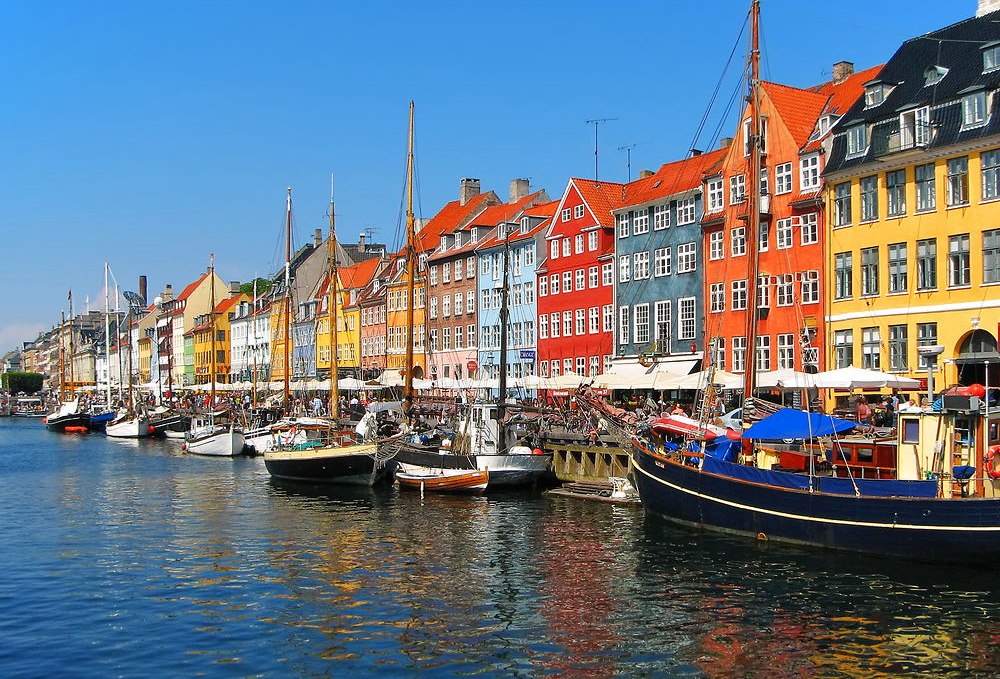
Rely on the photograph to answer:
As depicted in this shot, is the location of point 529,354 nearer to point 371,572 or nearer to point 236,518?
point 236,518

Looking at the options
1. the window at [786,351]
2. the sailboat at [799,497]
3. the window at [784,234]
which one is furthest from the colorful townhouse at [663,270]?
the sailboat at [799,497]

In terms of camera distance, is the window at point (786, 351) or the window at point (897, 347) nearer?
the window at point (897, 347)

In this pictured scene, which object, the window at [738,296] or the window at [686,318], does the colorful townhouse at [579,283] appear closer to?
the window at [686,318]

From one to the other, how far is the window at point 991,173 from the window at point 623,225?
86.9ft

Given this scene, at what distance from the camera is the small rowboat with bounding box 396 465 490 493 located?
45.2 meters

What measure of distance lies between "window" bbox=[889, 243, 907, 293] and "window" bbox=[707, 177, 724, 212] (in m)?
12.8

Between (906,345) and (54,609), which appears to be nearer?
(54,609)

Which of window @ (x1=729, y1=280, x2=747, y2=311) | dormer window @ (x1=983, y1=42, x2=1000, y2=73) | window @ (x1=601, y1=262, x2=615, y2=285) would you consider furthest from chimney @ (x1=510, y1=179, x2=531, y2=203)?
dormer window @ (x1=983, y1=42, x2=1000, y2=73)

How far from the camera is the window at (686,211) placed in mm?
65312

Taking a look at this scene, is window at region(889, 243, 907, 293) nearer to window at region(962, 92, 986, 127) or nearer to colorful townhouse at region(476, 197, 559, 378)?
window at region(962, 92, 986, 127)

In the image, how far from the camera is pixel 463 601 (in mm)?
25578

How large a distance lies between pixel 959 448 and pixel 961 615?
240 inches

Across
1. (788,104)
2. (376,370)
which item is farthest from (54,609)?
(376,370)

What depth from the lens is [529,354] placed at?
6450 centimetres
